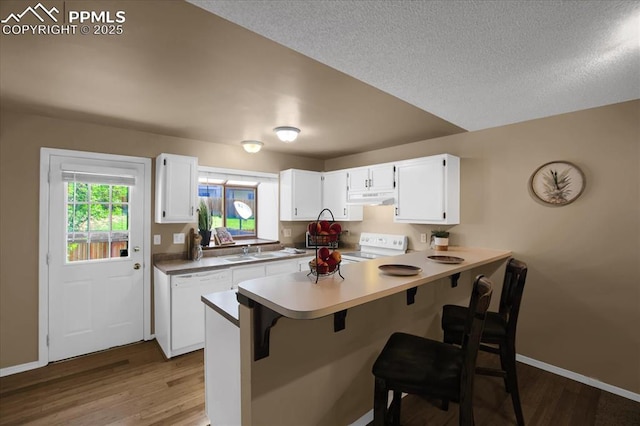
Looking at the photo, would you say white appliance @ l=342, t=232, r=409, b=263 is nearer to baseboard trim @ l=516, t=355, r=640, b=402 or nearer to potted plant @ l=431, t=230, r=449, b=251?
potted plant @ l=431, t=230, r=449, b=251

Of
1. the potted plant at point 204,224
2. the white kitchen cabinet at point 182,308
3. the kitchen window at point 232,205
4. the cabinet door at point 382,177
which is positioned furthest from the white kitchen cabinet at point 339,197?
the white kitchen cabinet at point 182,308

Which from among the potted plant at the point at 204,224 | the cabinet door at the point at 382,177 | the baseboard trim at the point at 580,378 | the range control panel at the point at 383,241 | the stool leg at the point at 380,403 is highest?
the cabinet door at the point at 382,177

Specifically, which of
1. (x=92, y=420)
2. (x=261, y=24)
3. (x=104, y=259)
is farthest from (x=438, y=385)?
(x=104, y=259)

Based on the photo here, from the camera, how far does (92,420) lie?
79.1 inches

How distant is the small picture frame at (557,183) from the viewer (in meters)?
2.53

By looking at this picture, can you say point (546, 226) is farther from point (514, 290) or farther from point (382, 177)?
point (382, 177)

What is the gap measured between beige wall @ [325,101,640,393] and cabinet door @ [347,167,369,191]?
1328 millimetres

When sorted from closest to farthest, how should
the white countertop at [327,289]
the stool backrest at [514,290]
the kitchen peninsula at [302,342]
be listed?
the white countertop at [327,289] < the kitchen peninsula at [302,342] < the stool backrest at [514,290]

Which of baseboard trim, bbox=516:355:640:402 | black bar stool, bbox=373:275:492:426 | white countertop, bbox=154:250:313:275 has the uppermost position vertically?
white countertop, bbox=154:250:313:275

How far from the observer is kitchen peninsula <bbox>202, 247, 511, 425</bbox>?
136cm

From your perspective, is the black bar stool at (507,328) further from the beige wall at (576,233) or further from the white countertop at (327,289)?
the beige wall at (576,233)

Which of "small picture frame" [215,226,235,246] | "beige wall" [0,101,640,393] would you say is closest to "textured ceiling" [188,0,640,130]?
"beige wall" [0,101,640,393]

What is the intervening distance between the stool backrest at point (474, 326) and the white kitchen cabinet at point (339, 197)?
302cm

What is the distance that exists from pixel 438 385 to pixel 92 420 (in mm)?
2350
